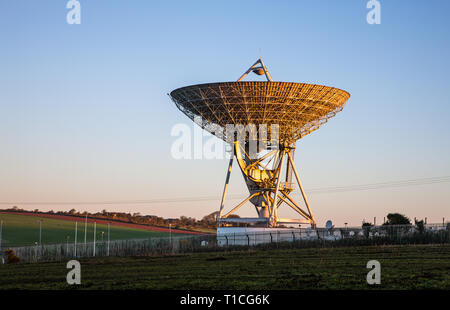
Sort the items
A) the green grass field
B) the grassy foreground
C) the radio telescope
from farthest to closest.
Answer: the green grass field → the radio telescope → the grassy foreground

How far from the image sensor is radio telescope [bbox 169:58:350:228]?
237ft

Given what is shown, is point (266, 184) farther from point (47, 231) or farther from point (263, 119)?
point (47, 231)

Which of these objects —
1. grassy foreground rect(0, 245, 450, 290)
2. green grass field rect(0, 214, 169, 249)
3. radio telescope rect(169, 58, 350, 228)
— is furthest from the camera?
green grass field rect(0, 214, 169, 249)

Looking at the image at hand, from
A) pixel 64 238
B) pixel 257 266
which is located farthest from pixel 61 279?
pixel 64 238

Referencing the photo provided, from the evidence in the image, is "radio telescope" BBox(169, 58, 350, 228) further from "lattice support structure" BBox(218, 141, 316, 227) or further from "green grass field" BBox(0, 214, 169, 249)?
"green grass field" BBox(0, 214, 169, 249)

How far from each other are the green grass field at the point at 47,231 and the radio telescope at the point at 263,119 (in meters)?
53.7

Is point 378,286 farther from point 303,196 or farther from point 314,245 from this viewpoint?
point 303,196

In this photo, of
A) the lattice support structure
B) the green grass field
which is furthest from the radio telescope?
the green grass field

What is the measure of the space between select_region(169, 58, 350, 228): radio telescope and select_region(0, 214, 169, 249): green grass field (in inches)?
2114

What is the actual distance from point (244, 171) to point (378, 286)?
55.6m

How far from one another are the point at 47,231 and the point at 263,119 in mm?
80942

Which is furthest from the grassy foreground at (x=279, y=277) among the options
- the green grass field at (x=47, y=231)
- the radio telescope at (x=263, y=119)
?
the green grass field at (x=47, y=231)

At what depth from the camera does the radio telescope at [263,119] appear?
7238 cm
